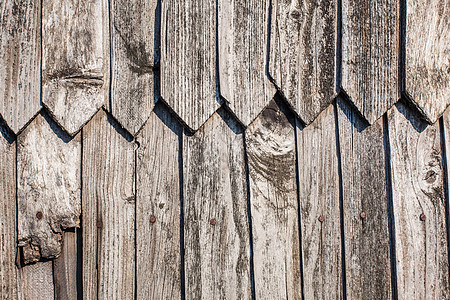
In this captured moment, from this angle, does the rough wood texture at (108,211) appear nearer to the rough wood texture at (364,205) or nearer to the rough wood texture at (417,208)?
the rough wood texture at (364,205)

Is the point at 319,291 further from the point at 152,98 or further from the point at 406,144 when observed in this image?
the point at 152,98

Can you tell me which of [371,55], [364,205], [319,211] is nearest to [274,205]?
[319,211]

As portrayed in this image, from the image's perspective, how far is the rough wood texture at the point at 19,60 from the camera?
58.8 inches

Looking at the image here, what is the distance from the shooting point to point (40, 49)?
1510 mm

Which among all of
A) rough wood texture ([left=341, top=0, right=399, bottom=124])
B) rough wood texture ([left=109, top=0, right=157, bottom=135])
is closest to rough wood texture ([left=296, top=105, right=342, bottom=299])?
rough wood texture ([left=341, top=0, right=399, bottom=124])

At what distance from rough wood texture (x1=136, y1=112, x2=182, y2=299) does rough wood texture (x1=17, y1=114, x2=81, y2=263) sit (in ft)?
0.95

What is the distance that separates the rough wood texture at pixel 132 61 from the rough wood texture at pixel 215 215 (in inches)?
9.8

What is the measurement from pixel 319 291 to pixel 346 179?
0.53 meters

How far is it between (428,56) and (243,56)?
0.87 m

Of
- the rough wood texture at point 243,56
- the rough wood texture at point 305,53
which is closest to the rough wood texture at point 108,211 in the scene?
the rough wood texture at point 243,56

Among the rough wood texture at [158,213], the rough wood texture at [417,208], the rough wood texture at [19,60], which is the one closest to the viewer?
the rough wood texture at [19,60]

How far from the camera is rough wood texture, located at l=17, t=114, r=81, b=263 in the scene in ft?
5.06

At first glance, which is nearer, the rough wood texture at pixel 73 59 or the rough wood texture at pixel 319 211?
the rough wood texture at pixel 73 59

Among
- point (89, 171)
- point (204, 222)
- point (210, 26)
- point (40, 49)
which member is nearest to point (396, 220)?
point (204, 222)
